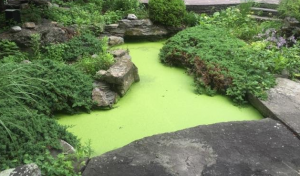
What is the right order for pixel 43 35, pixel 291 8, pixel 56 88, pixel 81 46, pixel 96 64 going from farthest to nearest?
pixel 291 8 < pixel 81 46 < pixel 43 35 < pixel 96 64 < pixel 56 88

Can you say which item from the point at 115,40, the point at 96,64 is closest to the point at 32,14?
the point at 115,40

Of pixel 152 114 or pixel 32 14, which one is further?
pixel 32 14

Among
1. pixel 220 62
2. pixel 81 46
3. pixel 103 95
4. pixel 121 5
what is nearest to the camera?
pixel 103 95

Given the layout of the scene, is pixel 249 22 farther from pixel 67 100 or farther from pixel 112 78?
pixel 67 100

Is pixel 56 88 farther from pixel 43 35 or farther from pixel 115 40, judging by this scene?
pixel 115 40

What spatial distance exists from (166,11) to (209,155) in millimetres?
5068

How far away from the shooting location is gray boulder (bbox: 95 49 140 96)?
17.1 ft

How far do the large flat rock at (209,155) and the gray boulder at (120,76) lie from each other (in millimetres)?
1523

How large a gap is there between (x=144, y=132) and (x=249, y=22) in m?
5.17

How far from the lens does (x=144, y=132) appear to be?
437 cm

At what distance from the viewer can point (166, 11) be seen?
797 cm

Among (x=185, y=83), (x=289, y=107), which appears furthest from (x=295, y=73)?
(x=185, y=83)

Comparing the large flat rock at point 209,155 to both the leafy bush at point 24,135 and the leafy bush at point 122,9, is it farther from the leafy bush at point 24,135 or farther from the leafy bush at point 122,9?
the leafy bush at point 122,9

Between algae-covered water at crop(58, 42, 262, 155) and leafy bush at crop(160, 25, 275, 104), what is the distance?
0.23 metres
